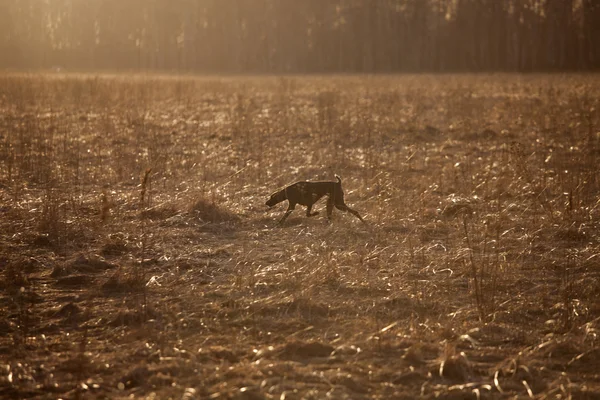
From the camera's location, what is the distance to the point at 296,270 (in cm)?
541

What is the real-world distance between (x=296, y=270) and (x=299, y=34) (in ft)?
185

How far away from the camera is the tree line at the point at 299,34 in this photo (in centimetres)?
5297

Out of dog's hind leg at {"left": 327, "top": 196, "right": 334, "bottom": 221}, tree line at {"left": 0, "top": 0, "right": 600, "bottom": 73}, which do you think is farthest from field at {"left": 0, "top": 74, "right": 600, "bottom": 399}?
tree line at {"left": 0, "top": 0, "right": 600, "bottom": 73}

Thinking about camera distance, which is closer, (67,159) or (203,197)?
(203,197)

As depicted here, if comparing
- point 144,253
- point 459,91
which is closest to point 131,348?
point 144,253

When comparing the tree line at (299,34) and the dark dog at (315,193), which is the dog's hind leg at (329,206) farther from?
the tree line at (299,34)

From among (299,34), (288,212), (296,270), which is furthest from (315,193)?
(299,34)

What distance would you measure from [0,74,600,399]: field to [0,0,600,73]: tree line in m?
41.9

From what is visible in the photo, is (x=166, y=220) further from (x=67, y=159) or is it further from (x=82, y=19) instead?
(x=82, y=19)

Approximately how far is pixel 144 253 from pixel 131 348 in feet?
6.41

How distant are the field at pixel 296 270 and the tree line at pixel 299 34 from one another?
41913 millimetres

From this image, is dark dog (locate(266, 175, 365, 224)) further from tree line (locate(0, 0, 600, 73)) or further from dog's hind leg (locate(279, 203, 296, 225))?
tree line (locate(0, 0, 600, 73))

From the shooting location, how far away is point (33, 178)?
28.8ft

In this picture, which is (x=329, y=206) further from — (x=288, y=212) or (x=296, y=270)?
(x=296, y=270)
